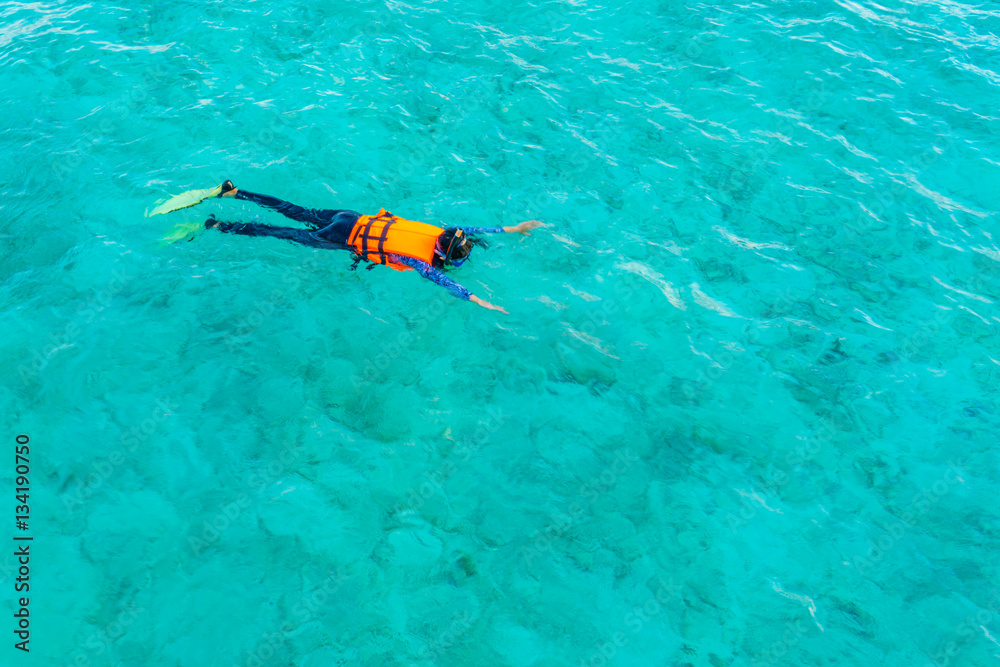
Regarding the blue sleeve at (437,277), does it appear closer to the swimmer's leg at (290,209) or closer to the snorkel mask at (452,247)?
the snorkel mask at (452,247)

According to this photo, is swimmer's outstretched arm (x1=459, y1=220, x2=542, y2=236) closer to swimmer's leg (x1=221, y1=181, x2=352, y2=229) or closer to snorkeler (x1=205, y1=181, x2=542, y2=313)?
snorkeler (x1=205, y1=181, x2=542, y2=313)

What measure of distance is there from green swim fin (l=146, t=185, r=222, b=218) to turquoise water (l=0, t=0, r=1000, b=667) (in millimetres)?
245

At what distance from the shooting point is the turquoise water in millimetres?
7996

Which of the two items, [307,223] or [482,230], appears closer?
[482,230]

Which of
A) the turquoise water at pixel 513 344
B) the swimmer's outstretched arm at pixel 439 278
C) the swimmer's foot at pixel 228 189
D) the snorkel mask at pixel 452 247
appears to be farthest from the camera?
the swimmer's foot at pixel 228 189

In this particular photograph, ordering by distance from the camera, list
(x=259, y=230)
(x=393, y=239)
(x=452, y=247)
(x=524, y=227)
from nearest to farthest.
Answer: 1. (x=452, y=247)
2. (x=393, y=239)
3. (x=259, y=230)
4. (x=524, y=227)

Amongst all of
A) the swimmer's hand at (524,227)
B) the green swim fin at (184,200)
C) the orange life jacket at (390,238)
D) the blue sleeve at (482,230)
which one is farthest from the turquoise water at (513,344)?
→ the orange life jacket at (390,238)

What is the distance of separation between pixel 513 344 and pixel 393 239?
282cm

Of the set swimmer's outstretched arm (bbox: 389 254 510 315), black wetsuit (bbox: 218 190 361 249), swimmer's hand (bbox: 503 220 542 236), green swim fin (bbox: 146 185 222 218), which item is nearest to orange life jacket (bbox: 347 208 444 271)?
swimmer's outstretched arm (bbox: 389 254 510 315)

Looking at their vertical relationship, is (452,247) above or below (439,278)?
above

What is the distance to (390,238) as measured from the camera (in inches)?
412

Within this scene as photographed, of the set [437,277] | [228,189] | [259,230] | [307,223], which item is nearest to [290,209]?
[307,223]

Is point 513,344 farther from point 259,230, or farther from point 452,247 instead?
point 259,230

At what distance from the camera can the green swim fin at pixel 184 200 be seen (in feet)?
38.2
